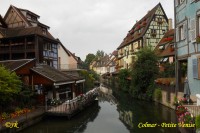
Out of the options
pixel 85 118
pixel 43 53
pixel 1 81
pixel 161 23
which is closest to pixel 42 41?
pixel 43 53

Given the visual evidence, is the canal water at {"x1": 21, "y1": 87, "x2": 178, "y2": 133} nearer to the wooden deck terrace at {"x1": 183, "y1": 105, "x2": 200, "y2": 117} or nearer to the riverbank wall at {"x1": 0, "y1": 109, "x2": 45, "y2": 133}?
the riverbank wall at {"x1": 0, "y1": 109, "x2": 45, "y2": 133}

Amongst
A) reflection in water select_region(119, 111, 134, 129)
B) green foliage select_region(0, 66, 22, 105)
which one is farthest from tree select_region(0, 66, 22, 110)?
reflection in water select_region(119, 111, 134, 129)

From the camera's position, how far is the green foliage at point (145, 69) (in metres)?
29.3

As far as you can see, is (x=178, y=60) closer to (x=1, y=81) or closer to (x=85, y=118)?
(x=85, y=118)

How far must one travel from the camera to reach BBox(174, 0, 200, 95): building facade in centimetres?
1550

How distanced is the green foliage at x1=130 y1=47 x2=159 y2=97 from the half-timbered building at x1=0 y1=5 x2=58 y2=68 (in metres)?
11.5

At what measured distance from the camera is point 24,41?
31062 millimetres

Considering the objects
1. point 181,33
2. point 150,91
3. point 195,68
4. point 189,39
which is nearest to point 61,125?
point 195,68

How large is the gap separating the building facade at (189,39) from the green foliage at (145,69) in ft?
31.4

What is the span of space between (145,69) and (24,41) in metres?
15.6

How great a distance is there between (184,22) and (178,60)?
3.18 meters

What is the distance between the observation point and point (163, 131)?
50.1ft

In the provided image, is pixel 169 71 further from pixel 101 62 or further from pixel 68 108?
pixel 101 62

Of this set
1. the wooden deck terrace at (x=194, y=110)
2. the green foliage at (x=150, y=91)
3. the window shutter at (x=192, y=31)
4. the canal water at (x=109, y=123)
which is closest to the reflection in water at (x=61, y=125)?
the canal water at (x=109, y=123)
